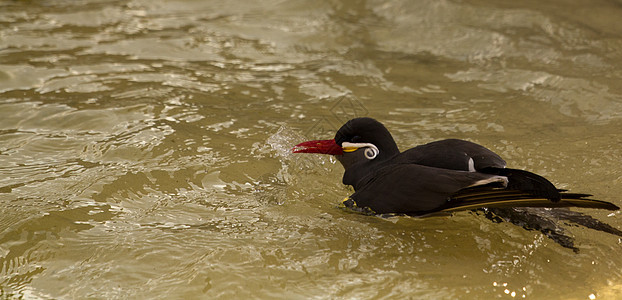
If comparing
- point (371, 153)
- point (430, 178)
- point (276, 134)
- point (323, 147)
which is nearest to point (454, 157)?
point (430, 178)

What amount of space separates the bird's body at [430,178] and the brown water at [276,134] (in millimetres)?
291

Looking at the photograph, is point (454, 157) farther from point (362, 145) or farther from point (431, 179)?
point (362, 145)

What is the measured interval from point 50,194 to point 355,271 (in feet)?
7.98

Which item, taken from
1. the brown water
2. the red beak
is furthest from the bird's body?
the brown water

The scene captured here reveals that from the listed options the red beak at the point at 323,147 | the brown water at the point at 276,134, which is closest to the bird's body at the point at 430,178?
the red beak at the point at 323,147

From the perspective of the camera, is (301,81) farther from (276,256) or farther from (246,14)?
(276,256)

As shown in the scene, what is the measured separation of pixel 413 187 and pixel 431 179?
13cm

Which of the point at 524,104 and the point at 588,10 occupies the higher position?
the point at 588,10

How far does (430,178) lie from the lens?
13.1 ft

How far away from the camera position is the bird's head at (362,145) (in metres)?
4.63

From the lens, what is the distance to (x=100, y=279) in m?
3.83

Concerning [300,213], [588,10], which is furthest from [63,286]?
[588,10]

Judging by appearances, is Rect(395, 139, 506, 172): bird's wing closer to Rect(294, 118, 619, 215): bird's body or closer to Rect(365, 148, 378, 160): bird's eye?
Rect(294, 118, 619, 215): bird's body

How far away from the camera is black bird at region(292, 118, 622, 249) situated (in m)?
3.68
